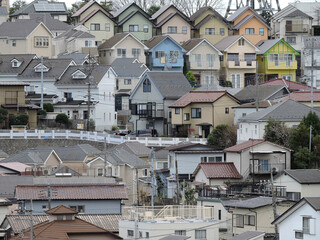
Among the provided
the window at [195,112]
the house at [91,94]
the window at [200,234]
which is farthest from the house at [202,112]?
the window at [200,234]

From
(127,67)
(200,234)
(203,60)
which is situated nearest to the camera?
(200,234)

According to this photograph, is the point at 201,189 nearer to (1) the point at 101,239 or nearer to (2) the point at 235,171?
(2) the point at 235,171

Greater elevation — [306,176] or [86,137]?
[86,137]

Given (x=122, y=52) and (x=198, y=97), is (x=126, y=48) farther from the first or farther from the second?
(x=198, y=97)

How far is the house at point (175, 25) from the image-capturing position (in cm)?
8912

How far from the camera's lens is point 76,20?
94250mm

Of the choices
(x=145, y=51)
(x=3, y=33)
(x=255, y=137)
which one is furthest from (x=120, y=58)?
(x=255, y=137)

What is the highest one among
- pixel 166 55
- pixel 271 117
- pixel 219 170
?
pixel 166 55

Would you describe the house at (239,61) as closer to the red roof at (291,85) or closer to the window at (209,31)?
the window at (209,31)

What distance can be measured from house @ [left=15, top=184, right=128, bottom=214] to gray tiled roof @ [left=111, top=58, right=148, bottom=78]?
113 ft

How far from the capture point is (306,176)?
4853 centimetres

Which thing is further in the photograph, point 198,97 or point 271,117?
point 198,97

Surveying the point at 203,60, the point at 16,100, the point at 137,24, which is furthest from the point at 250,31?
the point at 16,100

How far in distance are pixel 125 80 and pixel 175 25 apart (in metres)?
9.86
